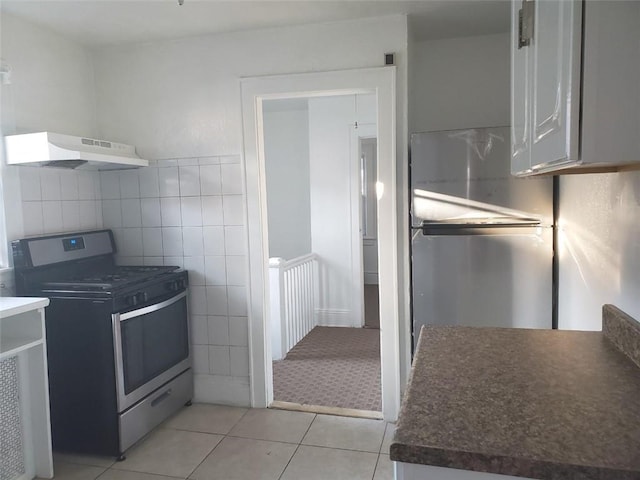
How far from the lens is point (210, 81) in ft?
9.71

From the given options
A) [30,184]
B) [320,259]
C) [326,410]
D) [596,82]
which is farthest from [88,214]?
[596,82]

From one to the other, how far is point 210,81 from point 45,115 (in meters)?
0.95

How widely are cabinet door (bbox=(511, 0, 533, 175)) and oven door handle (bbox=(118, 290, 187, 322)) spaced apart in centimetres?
196

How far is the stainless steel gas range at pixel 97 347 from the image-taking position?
242 cm

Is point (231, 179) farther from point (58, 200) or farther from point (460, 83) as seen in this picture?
point (460, 83)

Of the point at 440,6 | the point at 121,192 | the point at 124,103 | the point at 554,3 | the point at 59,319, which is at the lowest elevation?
the point at 59,319

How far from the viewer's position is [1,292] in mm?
2465

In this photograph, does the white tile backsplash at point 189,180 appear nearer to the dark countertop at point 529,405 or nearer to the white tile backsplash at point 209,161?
the white tile backsplash at point 209,161

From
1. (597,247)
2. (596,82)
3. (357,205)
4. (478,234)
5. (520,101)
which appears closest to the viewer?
(596,82)

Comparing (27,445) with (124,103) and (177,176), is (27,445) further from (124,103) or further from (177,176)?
(124,103)

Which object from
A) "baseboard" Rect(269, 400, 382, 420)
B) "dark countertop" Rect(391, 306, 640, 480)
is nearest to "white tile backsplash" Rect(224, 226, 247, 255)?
"baseboard" Rect(269, 400, 382, 420)

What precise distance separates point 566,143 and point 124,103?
2908mm

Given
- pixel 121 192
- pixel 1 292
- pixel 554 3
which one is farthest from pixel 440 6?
pixel 1 292

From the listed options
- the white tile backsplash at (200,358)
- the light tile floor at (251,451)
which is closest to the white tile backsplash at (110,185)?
the white tile backsplash at (200,358)
